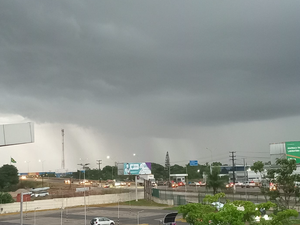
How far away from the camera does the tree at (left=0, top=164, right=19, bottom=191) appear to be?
105 meters

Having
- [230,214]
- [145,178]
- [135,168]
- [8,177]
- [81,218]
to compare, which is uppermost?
[230,214]

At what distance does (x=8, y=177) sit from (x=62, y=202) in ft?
197

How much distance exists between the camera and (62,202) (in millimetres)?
58469

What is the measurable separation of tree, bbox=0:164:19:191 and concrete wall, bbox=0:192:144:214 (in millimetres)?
50941

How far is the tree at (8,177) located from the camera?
105 m

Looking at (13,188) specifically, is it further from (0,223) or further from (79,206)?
(0,223)

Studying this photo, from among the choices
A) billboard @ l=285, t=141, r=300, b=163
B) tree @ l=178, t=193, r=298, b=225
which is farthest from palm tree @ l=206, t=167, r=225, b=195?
tree @ l=178, t=193, r=298, b=225

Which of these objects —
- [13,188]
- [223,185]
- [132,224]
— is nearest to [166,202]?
[223,185]

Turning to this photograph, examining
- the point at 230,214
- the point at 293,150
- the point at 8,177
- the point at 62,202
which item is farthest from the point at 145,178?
the point at 230,214

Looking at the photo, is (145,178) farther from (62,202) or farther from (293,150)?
(293,150)

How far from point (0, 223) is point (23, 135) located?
33.2 meters

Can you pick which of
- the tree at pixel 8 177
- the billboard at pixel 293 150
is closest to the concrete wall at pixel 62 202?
the billboard at pixel 293 150

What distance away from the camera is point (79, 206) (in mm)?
62125

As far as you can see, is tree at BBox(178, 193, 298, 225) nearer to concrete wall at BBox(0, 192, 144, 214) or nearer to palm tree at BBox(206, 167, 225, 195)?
palm tree at BBox(206, 167, 225, 195)
